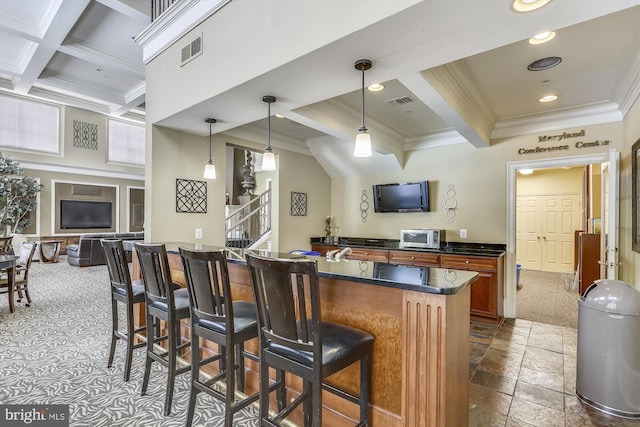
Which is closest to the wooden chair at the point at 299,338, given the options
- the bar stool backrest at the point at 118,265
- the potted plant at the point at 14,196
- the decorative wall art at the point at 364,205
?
the bar stool backrest at the point at 118,265

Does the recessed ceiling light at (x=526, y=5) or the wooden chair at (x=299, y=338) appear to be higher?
the recessed ceiling light at (x=526, y=5)

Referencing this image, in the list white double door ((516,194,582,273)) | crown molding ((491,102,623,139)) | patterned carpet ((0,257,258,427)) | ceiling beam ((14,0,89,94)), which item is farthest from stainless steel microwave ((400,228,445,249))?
ceiling beam ((14,0,89,94))

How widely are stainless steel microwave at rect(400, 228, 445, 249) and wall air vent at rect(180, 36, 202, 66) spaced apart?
12.3 feet

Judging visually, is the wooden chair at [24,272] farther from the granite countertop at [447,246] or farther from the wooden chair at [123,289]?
the granite countertop at [447,246]

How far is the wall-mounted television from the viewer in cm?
513

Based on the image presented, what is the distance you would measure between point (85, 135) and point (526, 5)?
11.9 meters

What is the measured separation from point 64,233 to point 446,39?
1190 centimetres

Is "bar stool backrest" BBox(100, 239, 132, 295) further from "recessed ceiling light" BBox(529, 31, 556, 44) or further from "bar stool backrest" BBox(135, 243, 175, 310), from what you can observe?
"recessed ceiling light" BBox(529, 31, 556, 44)

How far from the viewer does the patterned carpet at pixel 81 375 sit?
212 centimetres

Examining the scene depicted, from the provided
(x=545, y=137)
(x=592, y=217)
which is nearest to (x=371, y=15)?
(x=545, y=137)

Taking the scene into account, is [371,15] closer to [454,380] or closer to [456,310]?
[456,310]

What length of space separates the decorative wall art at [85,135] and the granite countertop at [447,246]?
8.63m
